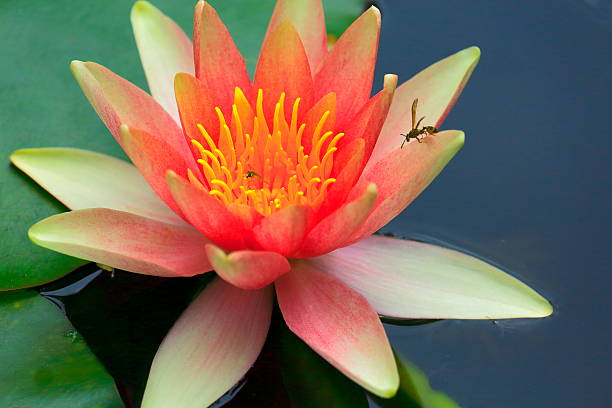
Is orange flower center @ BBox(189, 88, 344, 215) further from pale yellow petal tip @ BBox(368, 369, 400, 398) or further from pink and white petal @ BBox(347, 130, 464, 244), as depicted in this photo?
pale yellow petal tip @ BBox(368, 369, 400, 398)

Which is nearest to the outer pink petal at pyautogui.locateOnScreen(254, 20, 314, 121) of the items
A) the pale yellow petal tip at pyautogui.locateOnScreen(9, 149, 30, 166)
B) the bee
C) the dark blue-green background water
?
the bee

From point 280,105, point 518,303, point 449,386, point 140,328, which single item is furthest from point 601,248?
point 140,328

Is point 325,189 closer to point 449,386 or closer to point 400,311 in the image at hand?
point 400,311

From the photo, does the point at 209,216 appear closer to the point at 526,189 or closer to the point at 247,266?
the point at 247,266

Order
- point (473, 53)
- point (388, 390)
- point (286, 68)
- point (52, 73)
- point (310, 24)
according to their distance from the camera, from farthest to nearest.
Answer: point (52, 73) < point (310, 24) < point (473, 53) < point (286, 68) < point (388, 390)

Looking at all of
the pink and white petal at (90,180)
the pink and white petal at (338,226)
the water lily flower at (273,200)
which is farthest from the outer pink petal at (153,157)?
the pink and white petal at (338,226)

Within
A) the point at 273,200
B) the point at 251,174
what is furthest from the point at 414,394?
the point at 251,174
